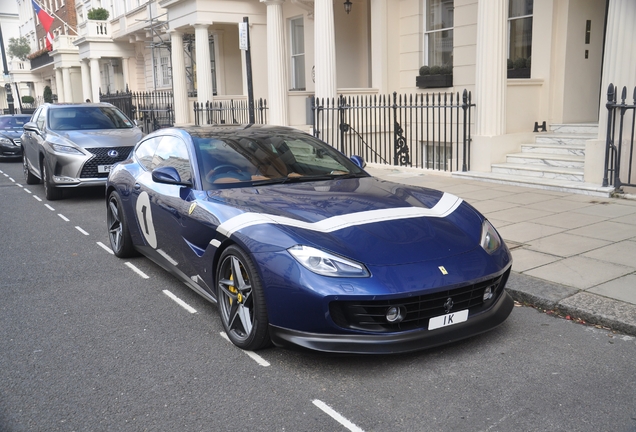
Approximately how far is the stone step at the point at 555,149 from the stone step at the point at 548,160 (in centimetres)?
7

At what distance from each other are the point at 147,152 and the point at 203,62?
43.7ft

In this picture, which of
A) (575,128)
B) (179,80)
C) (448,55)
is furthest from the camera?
(179,80)

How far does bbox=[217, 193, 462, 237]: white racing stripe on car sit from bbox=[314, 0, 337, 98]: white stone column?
10.1 meters

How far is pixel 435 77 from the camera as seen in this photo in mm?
14391

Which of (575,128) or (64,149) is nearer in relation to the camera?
(64,149)

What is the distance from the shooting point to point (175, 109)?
21.1m

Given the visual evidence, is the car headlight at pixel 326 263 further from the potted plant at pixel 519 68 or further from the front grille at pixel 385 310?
the potted plant at pixel 519 68

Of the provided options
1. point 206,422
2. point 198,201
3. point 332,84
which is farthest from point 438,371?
point 332,84

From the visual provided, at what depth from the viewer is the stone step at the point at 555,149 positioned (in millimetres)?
10195

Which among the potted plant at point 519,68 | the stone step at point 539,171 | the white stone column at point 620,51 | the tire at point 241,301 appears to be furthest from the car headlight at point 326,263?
the potted plant at point 519,68

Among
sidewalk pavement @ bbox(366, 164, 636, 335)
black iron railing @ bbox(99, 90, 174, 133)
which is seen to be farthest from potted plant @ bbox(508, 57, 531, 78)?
black iron railing @ bbox(99, 90, 174, 133)

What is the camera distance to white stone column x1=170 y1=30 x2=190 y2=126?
20312mm

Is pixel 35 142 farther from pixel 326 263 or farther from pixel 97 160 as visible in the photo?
pixel 326 263

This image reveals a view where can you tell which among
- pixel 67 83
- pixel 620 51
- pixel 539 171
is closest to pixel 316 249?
pixel 620 51
